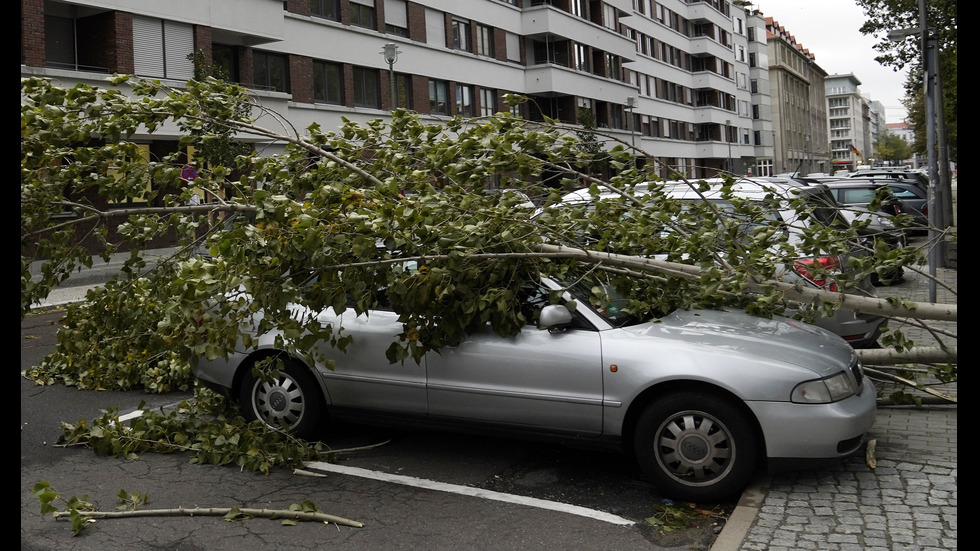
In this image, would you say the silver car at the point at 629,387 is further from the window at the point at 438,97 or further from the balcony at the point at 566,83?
the balcony at the point at 566,83

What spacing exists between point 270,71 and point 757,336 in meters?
27.7

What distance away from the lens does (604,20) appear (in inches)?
2128

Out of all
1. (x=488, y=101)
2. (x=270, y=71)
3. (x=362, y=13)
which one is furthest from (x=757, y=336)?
(x=488, y=101)

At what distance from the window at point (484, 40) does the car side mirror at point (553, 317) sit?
3767 cm

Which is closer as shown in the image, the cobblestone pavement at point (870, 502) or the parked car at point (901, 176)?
the cobblestone pavement at point (870, 502)

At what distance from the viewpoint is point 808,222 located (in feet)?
23.1

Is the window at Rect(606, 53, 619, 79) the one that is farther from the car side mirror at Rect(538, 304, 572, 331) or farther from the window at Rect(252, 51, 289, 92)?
the car side mirror at Rect(538, 304, 572, 331)

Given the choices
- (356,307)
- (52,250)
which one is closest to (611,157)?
(356,307)

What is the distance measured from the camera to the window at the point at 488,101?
42.0 meters

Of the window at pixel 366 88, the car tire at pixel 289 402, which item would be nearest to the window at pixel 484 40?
the window at pixel 366 88

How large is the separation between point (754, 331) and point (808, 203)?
187cm

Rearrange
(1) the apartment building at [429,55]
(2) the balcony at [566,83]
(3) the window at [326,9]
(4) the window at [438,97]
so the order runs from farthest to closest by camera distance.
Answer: (2) the balcony at [566,83] < (4) the window at [438,97] < (3) the window at [326,9] < (1) the apartment building at [429,55]

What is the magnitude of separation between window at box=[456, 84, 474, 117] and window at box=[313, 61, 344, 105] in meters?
7.65

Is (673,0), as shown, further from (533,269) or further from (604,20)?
(533,269)
